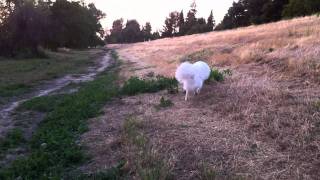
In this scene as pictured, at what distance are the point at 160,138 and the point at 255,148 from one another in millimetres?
1820

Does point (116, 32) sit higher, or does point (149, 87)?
point (149, 87)

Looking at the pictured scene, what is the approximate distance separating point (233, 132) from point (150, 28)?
123469 mm

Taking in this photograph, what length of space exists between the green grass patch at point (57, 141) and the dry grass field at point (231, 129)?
351 mm

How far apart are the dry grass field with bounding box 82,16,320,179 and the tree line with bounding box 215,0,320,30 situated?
129ft

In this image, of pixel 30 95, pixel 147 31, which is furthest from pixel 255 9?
pixel 147 31

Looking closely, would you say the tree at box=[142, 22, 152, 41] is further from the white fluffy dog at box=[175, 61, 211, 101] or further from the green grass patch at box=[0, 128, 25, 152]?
the green grass patch at box=[0, 128, 25, 152]

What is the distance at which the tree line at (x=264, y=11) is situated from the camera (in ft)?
171

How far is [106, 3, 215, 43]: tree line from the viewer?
11044 cm

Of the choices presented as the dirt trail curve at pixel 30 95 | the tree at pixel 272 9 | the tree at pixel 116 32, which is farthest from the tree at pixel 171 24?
the dirt trail curve at pixel 30 95

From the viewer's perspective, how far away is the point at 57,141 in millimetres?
8883

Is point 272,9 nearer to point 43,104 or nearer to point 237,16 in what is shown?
point 237,16

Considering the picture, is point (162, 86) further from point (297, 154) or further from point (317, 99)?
point (297, 154)

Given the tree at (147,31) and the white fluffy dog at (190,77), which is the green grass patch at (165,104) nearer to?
the white fluffy dog at (190,77)

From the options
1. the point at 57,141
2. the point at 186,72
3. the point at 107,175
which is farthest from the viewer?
the point at 186,72
